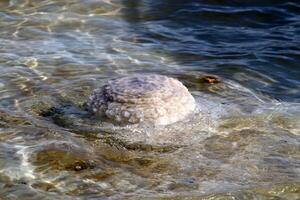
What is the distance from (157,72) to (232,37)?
1.73 meters

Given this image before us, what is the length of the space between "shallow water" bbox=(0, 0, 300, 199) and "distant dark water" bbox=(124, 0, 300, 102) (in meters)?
0.02

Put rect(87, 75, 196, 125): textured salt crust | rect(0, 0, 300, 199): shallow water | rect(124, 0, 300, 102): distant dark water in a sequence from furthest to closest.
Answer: rect(124, 0, 300, 102): distant dark water < rect(87, 75, 196, 125): textured salt crust < rect(0, 0, 300, 199): shallow water

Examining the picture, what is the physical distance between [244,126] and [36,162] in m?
1.69

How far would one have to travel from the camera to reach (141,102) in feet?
16.9

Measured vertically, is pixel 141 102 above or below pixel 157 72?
above

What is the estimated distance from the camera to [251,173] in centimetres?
439

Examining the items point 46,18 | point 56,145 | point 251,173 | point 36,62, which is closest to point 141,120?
point 56,145

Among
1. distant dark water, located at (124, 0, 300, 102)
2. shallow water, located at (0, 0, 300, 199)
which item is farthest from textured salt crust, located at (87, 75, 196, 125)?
distant dark water, located at (124, 0, 300, 102)

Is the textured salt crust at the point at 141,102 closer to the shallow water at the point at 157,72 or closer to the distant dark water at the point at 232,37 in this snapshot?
the shallow water at the point at 157,72

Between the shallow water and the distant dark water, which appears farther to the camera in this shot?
the distant dark water

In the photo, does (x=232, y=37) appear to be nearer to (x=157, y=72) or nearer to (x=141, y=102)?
(x=157, y=72)

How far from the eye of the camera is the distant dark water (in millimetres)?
6770

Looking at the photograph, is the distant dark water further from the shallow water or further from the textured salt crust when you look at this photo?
the textured salt crust

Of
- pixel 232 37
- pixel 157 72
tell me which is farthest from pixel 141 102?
pixel 232 37
